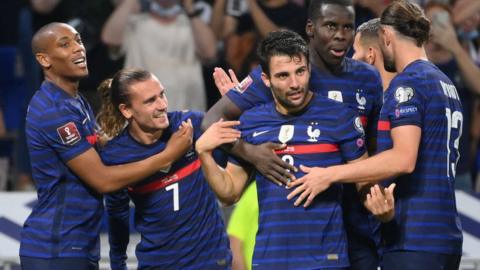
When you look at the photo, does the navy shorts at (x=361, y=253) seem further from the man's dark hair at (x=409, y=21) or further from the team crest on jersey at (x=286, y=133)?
the man's dark hair at (x=409, y=21)

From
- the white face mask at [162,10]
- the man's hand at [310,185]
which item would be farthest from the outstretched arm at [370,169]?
the white face mask at [162,10]

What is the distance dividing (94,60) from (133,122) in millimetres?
3727

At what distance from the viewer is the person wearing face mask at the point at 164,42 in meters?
10.6

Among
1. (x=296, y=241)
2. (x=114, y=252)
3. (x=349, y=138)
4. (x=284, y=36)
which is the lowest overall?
(x=114, y=252)

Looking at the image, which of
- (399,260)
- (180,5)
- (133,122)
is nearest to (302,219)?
(399,260)

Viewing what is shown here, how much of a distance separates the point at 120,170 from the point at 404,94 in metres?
1.68

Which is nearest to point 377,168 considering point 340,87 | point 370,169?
point 370,169

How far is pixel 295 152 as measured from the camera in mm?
6531

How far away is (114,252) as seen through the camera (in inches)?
296

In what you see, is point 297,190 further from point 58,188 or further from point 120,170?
point 58,188

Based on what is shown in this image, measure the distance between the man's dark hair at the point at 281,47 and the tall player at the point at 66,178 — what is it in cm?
72

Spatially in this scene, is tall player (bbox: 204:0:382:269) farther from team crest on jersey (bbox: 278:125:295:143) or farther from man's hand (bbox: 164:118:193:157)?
team crest on jersey (bbox: 278:125:295:143)

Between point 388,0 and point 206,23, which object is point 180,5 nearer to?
point 206,23

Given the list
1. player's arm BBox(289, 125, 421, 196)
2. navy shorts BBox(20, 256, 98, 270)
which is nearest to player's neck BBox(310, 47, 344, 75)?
player's arm BBox(289, 125, 421, 196)
